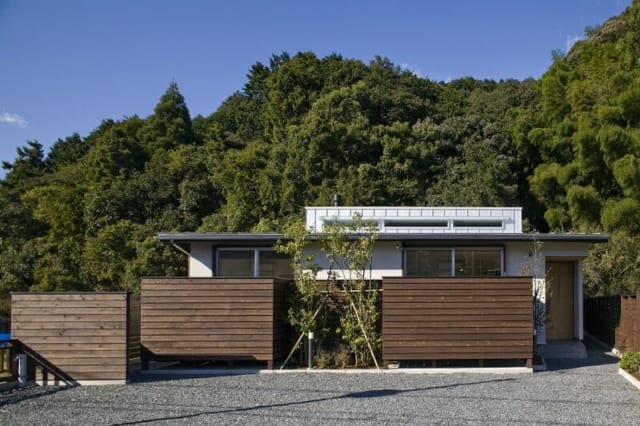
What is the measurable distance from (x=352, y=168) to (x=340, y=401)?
23.2 m

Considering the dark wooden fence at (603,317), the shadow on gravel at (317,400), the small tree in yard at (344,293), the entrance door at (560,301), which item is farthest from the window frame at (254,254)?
the dark wooden fence at (603,317)

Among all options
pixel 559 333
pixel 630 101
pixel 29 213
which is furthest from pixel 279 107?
pixel 559 333

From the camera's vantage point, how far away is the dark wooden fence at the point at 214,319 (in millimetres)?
12164

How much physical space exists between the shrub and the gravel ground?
10.4 inches

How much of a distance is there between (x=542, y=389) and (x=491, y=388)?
2.29 feet

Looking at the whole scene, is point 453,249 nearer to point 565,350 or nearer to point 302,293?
point 565,350

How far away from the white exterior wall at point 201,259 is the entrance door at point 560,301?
24.0 feet

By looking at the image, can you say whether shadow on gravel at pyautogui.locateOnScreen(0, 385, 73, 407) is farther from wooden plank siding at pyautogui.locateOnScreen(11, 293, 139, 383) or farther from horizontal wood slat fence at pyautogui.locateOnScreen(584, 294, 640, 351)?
horizontal wood slat fence at pyautogui.locateOnScreen(584, 294, 640, 351)

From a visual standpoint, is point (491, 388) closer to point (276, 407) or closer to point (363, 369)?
point (363, 369)

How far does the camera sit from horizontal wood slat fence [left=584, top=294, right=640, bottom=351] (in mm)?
13141

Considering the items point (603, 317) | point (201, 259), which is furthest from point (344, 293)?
point (603, 317)

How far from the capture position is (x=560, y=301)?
1599cm

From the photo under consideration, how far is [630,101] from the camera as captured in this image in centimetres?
2466

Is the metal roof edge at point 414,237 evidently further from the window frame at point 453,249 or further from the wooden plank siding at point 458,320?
the wooden plank siding at point 458,320
